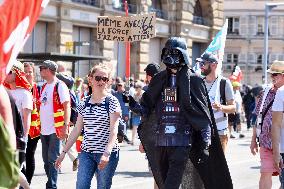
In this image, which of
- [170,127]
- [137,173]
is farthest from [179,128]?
[137,173]

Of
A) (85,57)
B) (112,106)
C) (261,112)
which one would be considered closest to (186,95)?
(112,106)

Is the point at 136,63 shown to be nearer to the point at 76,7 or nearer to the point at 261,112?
the point at 76,7

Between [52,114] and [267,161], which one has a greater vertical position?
[52,114]

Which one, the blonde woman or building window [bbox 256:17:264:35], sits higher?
building window [bbox 256:17:264:35]

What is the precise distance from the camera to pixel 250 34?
250 ft

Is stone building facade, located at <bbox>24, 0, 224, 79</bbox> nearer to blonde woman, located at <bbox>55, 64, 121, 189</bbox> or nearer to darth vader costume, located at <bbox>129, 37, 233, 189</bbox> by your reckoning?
darth vader costume, located at <bbox>129, 37, 233, 189</bbox>

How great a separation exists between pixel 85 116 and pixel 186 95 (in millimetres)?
1001

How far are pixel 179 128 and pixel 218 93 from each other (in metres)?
A: 2.15

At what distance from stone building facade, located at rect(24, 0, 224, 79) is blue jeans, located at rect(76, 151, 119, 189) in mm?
16812

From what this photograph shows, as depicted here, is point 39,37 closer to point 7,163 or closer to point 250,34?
point 7,163

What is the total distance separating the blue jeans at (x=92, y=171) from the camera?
277 inches

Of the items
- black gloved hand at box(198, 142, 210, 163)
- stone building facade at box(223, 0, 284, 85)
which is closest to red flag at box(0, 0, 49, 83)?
black gloved hand at box(198, 142, 210, 163)

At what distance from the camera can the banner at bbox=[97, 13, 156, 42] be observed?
11.2m

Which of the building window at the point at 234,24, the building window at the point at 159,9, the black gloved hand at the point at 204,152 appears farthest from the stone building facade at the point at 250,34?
the black gloved hand at the point at 204,152
